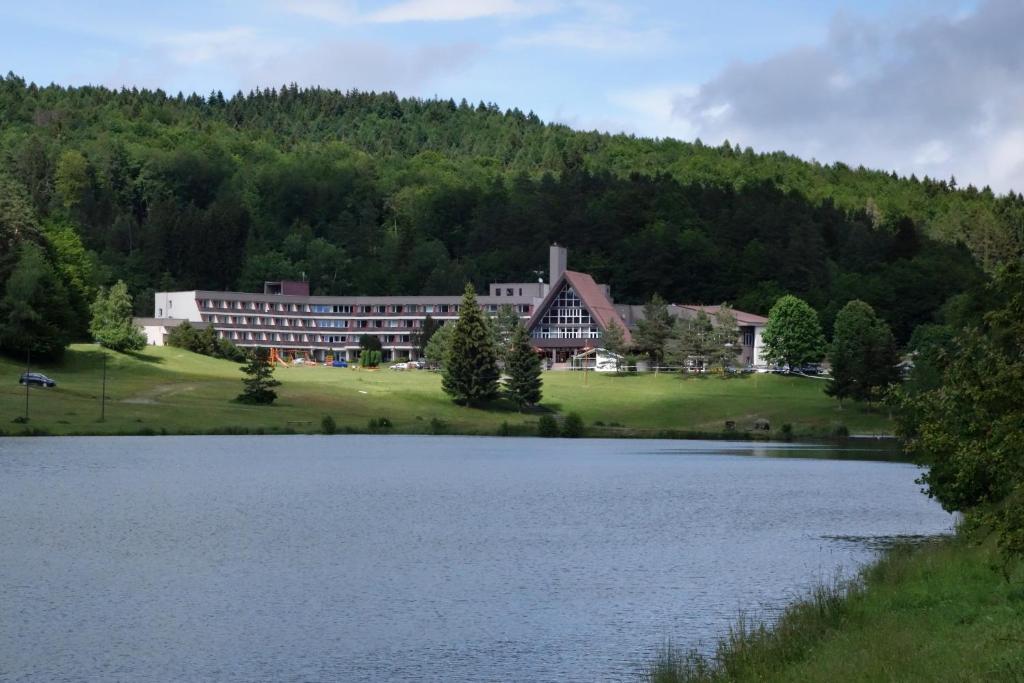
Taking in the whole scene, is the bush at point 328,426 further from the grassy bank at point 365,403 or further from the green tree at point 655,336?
the green tree at point 655,336

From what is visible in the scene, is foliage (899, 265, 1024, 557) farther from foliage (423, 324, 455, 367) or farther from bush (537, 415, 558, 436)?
foliage (423, 324, 455, 367)

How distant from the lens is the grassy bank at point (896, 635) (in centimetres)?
1978

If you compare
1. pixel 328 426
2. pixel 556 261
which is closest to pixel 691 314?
pixel 556 261

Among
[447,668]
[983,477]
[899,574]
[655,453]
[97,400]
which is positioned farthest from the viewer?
[97,400]

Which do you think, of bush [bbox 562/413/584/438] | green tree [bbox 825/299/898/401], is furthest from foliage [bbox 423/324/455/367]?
green tree [bbox 825/299/898/401]

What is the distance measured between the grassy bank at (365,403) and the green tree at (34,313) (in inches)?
88.8

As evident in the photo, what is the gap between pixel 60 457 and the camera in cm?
7650

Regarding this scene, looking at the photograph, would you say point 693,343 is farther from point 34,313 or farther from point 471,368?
point 34,313

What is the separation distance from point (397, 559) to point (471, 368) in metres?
83.5

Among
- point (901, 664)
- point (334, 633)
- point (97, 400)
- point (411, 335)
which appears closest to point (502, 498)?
point (334, 633)

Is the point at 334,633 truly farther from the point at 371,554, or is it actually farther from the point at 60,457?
the point at 60,457

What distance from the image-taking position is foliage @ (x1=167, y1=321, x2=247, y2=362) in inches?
6141

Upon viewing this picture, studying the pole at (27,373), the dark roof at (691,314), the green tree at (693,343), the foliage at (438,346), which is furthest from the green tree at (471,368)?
the dark roof at (691,314)

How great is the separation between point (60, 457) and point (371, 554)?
3877cm
